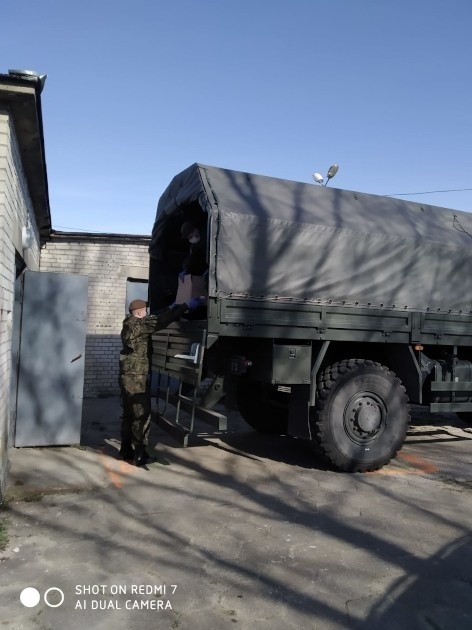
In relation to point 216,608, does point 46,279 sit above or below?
above

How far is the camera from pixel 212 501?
476 cm

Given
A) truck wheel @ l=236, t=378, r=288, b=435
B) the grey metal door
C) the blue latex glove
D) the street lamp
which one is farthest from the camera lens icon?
the street lamp

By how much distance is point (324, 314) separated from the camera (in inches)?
221

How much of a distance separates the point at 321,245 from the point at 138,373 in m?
2.47

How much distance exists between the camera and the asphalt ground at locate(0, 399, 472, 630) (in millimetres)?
2918

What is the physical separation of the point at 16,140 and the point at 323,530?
14.6 feet

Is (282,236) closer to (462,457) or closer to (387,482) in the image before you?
(387,482)

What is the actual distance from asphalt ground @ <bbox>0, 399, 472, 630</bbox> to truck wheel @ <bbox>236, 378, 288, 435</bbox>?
34.9 inches

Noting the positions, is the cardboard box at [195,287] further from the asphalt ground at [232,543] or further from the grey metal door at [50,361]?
the asphalt ground at [232,543]

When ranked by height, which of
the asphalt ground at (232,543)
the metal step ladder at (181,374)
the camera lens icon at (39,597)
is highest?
the metal step ladder at (181,374)

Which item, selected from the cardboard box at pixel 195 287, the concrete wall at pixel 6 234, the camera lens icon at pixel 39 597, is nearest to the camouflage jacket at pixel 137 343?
the cardboard box at pixel 195 287

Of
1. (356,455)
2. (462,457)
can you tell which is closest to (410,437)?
(462,457)

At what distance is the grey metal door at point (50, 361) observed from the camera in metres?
6.37

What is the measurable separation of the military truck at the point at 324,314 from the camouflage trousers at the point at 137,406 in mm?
249
